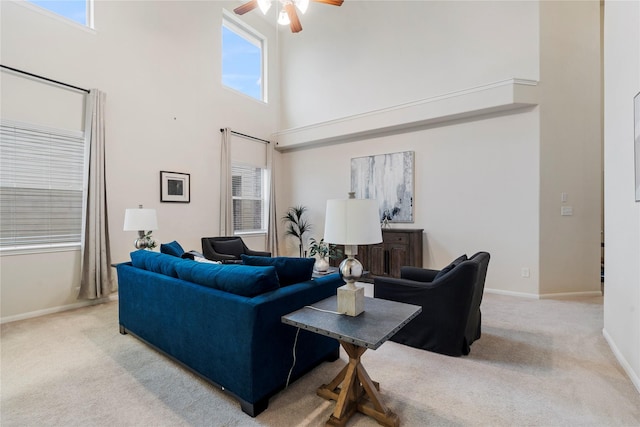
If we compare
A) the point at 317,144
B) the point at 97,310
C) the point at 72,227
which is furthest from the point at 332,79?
the point at 97,310

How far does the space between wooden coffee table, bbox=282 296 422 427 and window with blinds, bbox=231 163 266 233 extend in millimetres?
4417

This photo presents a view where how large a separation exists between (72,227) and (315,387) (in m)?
3.69

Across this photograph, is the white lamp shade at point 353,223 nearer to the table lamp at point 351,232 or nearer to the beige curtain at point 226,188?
the table lamp at point 351,232

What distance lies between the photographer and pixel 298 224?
21.3 ft

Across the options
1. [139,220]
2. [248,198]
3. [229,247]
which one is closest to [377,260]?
[229,247]

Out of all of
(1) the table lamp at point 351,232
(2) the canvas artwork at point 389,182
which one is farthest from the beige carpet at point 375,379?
(2) the canvas artwork at point 389,182

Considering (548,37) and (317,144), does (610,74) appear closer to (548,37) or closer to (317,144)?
(548,37)

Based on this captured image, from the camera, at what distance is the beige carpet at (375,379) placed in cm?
179

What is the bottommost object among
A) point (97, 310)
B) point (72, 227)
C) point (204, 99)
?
point (97, 310)

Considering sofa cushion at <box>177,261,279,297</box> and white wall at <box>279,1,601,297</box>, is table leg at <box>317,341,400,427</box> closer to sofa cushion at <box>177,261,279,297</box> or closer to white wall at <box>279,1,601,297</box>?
sofa cushion at <box>177,261,279,297</box>

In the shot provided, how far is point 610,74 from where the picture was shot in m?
2.72

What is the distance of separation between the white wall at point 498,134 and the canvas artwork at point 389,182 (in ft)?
0.46

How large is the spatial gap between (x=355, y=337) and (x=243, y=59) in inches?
249

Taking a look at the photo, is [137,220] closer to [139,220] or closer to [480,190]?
[139,220]
